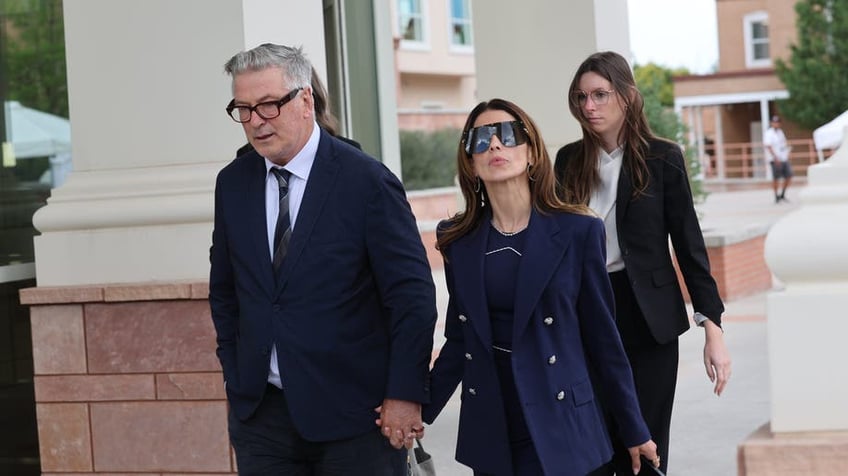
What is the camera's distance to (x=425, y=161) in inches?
1271

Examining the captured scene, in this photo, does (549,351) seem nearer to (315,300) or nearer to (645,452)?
(645,452)

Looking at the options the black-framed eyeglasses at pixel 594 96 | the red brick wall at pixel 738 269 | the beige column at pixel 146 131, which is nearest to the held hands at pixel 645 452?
the black-framed eyeglasses at pixel 594 96

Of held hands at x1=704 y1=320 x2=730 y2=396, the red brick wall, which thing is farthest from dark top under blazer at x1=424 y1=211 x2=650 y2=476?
the red brick wall

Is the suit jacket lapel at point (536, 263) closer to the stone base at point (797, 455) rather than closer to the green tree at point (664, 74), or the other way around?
the stone base at point (797, 455)

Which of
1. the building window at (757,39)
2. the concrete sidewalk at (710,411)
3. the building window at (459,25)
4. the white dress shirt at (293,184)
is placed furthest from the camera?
the building window at (757,39)

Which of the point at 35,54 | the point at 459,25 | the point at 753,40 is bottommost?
the point at 35,54

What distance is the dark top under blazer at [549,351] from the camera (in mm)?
3541

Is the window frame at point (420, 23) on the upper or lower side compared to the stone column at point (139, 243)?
upper

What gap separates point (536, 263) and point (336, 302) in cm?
58

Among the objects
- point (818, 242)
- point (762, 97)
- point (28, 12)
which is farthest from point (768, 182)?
point (818, 242)

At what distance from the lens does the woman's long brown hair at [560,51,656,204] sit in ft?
14.7

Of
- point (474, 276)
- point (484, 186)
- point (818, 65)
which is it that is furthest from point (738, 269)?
point (818, 65)

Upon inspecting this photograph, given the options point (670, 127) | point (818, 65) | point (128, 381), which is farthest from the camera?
point (818, 65)

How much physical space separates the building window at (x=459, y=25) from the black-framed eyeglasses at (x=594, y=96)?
42579mm
